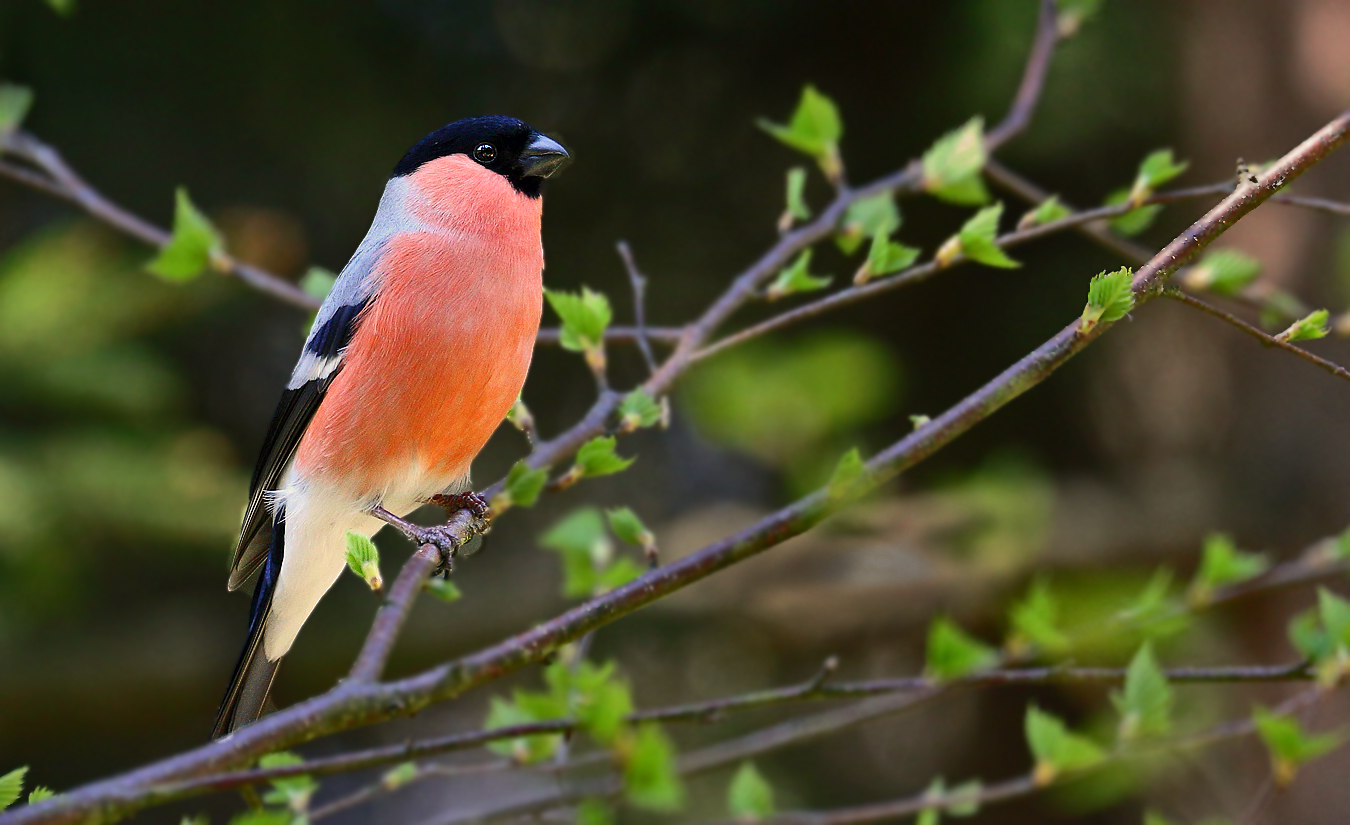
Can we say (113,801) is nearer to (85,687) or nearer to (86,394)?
(86,394)

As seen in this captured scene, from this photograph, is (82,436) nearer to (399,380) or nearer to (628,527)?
(399,380)

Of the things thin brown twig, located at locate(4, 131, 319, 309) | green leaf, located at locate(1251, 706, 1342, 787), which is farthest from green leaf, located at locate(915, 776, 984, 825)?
thin brown twig, located at locate(4, 131, 319, 309)

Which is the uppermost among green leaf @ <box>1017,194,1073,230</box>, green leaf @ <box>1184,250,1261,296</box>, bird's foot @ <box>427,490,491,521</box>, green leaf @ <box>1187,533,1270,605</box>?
green leaf @ <box>1017,194,1073,230</box>

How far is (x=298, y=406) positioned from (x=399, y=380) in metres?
0.26

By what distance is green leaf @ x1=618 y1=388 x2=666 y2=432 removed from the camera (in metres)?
1.62

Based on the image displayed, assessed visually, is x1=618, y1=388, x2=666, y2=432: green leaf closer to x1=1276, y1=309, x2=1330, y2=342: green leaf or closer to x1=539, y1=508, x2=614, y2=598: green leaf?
x1=539, y1=508, x2=614, y2=598: green leaf

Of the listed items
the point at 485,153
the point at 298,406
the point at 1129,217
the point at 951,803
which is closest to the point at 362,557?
the point at 298,406

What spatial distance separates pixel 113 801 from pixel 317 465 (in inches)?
32.3

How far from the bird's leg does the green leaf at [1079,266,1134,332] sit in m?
0.82

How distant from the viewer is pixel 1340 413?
3.62 metres

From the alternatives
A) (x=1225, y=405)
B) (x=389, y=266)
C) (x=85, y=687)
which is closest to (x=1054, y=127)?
(x=1225, y=405)

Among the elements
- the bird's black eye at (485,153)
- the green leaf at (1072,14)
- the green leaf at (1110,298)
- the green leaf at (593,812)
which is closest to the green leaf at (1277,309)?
the green leaf at (1072,14)

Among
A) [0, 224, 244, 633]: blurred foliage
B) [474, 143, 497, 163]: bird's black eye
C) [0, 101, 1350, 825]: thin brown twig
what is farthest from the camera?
[0, 224, 244, 633]: blurred foliage

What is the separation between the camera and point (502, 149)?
6.53ft
